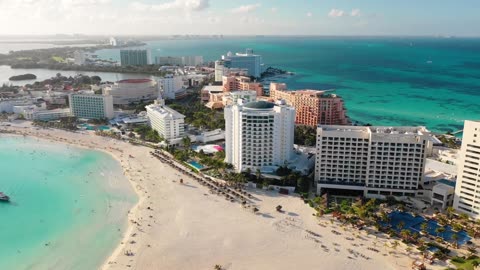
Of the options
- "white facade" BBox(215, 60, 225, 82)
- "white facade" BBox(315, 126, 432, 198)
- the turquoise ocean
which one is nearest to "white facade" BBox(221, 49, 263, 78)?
"white facade" BBox(215, 60, 225, 82)

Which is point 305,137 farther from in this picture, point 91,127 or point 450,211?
point 91,127

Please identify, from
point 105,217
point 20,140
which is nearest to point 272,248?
point 105,217

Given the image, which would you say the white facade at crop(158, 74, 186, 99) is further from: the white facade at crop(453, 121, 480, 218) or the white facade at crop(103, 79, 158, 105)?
the white facade at crop(453, 121, 480, 218)

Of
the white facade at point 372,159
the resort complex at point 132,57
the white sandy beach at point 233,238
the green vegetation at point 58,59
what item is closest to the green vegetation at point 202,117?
the white sandy beach at point 233,238

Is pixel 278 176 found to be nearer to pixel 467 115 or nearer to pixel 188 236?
pixel 188 236

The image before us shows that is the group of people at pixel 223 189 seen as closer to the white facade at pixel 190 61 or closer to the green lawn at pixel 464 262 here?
the green lawn at pixel 464 262

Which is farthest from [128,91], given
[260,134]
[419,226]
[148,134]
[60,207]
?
[419,226]
